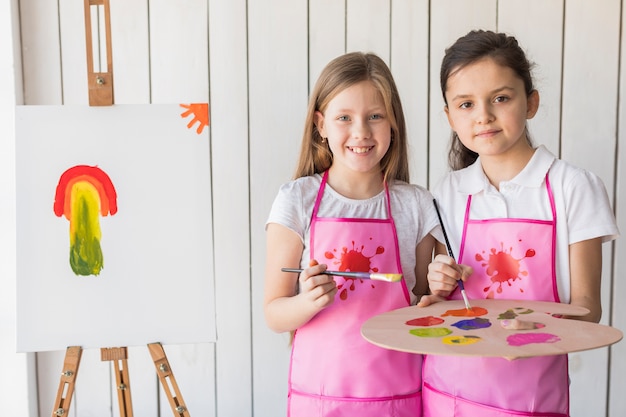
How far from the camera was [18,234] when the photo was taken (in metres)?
1.59

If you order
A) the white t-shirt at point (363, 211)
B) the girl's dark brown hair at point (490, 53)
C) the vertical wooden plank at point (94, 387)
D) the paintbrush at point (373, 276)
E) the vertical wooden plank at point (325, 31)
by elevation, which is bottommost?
the vertical wooden plank at point (94, 387)

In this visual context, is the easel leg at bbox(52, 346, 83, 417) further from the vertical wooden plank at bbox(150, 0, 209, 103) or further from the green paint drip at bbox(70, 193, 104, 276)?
the vertical wooden plank at bbox(150, 0, 209, 103)

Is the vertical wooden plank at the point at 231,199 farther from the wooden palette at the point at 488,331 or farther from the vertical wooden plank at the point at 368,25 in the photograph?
the wooden palette at the point at 488,331

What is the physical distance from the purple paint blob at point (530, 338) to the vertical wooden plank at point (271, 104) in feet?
3.49

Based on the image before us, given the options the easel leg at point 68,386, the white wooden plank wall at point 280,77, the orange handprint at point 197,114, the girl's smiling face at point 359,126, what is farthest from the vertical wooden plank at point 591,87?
the easel leg at point 68,386

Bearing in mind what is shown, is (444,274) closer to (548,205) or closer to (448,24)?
(548,205)

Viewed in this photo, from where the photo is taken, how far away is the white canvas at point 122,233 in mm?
1596

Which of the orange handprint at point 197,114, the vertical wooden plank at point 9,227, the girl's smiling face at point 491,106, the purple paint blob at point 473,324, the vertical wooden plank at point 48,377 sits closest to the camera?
the purple paint blob at point 473,324

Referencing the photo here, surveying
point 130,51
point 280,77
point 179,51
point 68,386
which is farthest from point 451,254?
point 130,51

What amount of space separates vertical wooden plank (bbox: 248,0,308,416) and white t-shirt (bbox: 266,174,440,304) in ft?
1.63

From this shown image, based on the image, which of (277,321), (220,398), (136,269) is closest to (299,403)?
(277,321)

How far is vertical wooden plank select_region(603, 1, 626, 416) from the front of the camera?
1934mm

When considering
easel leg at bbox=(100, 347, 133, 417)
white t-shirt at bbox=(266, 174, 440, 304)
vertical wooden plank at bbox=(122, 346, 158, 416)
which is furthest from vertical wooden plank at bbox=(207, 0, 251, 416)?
white t-shirt at bbox=(266, 174, 440, 304)

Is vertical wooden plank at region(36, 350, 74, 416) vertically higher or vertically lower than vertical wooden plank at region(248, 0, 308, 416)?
lower
